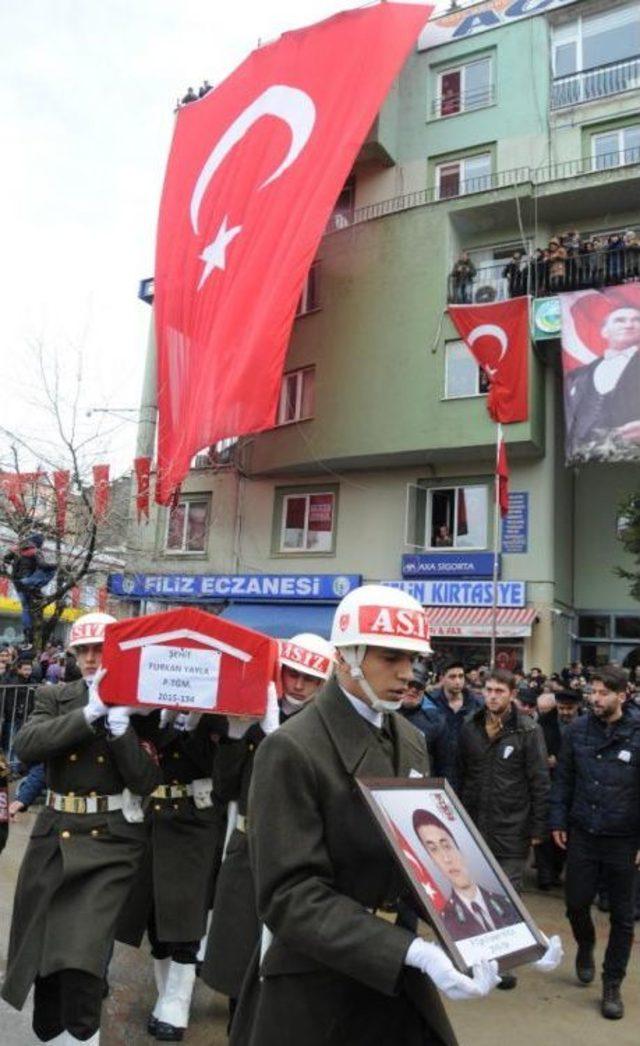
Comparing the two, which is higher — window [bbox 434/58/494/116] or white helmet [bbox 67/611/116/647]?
window [bbox 434/58/494/116]

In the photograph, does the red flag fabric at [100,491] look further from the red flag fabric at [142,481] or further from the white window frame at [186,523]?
the white window frame at [186,523]

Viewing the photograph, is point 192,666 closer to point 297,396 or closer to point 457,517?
point 457,517

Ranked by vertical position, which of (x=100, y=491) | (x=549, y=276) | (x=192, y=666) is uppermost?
(x=549, y=276)

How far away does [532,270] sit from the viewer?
20953mm

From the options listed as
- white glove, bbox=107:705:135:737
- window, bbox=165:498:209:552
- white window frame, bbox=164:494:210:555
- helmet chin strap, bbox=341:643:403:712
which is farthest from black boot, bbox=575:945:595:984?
window, bbox=165:498:209:552

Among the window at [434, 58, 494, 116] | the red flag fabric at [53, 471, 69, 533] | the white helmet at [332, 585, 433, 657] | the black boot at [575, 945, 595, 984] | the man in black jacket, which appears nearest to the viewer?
the white helmet at [332, 585, 433, 657]

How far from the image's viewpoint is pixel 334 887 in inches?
88.2

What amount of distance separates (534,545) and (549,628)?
6.96 ft

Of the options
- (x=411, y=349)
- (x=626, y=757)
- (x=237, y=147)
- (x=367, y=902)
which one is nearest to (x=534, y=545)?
(x=411, y=349)

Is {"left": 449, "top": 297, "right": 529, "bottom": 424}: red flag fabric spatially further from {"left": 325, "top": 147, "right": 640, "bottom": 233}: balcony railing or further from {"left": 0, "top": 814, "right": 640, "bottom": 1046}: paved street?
{"left": 0, "top": 814, "right": 640, "bottom": 1046}: paved street

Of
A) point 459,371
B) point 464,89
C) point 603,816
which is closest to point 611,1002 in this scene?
→ point 603,816

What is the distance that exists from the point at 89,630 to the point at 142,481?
16713 mm

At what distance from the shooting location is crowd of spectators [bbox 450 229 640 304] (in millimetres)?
19719

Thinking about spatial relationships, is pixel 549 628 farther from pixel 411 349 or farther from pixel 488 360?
pixel 411 349
